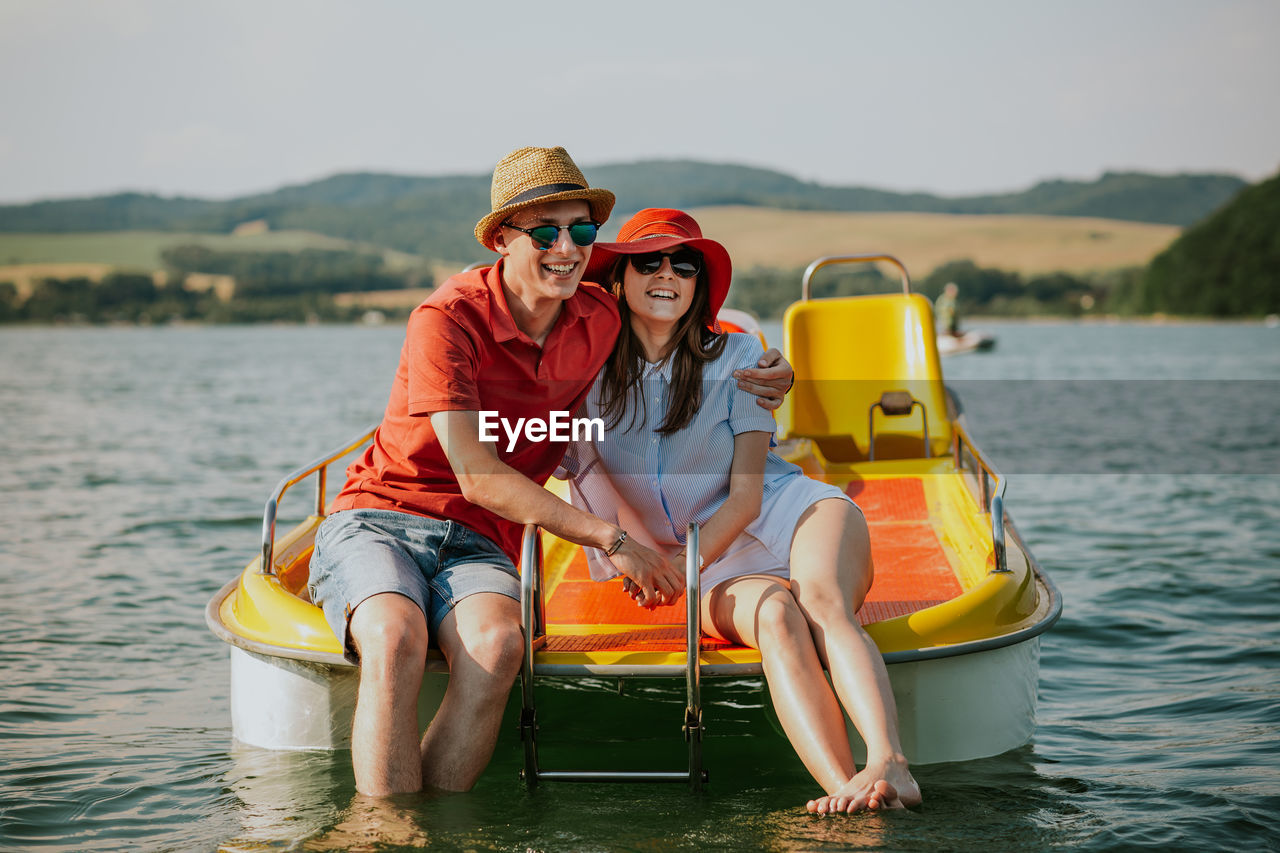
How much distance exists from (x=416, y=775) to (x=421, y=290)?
73.7m

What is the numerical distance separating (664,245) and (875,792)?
1.65m

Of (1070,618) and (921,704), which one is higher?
(921,704)

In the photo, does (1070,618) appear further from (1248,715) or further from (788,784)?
(788,784)

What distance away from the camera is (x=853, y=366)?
21.2 feet

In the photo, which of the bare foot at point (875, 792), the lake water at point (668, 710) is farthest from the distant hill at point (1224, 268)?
the bare foot at point (875, 792)

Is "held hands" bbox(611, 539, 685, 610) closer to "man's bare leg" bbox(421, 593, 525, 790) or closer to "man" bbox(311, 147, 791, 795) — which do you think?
"man" bbox(311, 147, 791, 795)

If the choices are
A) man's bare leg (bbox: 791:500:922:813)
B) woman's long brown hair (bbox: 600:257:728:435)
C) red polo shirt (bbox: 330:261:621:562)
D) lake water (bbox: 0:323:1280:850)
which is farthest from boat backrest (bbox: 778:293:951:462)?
red polo shirt (bbox: 330:261:621:562)

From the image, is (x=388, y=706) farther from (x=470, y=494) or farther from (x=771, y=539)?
(x=771, y=539)

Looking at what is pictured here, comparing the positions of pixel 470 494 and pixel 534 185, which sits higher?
pixel 534 185

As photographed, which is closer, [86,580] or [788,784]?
[788,784]

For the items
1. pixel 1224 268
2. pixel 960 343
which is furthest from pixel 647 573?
pixel 1224 268

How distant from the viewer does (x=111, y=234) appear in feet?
310

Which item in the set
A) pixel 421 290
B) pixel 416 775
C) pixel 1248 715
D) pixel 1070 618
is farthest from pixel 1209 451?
pixel 421 290

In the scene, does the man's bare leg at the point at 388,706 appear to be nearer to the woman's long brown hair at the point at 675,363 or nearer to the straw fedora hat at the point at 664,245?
the woman's long brown hair at the point at 675,363
